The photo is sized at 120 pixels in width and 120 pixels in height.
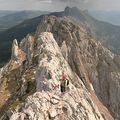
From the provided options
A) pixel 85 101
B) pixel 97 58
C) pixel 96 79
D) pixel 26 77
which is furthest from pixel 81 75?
pixel 85 101

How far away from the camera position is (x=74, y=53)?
148875 millimetres

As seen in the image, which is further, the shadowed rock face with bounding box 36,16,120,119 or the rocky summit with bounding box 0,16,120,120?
the shadowed rock face with bounding box 36,16,120,119

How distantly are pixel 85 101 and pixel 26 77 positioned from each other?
29.8 meters

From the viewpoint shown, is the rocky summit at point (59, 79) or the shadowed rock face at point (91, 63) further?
the shadowed rock face at point (91, 63)

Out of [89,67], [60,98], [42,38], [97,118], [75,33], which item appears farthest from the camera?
[75,33]

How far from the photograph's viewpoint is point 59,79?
7206cm

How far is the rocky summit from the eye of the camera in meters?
56.7

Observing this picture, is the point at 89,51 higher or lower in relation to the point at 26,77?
lower

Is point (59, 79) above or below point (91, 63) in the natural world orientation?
above

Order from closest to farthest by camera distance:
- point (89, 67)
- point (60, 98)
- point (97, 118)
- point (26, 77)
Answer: point (60, 98) < point (97, 118) < point (26, 77) < point (89, 67)

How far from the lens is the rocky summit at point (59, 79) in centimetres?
5669

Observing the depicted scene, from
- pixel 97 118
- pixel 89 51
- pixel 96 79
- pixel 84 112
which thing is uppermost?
pixel 84 112

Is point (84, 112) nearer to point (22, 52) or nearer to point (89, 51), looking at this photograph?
point (22, 52)

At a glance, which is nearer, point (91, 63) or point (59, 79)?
point (59, 79)
